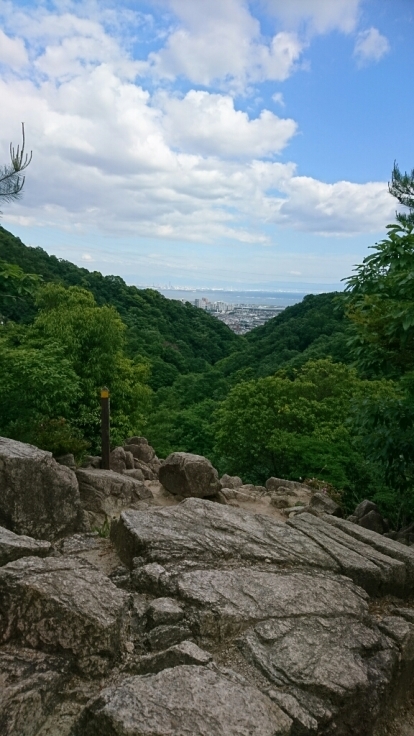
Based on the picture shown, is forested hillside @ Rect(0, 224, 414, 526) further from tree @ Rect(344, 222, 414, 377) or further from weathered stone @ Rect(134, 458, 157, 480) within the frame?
weathered stone @ Rect(134, 458, 157, 480)

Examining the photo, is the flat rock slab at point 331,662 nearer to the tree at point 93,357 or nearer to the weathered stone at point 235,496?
the weathered stone at point 235,496

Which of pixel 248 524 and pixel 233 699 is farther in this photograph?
pixel 248 524

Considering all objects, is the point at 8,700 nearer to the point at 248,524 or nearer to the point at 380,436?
the point at 248,524

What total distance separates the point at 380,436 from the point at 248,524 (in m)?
2.34

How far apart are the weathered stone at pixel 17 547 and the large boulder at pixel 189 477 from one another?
4.16 meters

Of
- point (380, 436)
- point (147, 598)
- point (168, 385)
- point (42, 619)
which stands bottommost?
point (168, 385)

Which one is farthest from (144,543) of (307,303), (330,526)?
(307,303)

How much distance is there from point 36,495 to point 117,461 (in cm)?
519

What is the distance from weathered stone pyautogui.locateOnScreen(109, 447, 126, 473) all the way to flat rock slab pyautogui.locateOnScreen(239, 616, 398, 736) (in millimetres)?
6847

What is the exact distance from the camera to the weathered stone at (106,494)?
27.8 feet

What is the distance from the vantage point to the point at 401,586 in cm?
672

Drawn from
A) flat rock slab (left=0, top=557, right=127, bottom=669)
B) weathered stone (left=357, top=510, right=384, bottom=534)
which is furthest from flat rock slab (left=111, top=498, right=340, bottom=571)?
weathered stone (left=357, top=510, right=384, bottom=534)

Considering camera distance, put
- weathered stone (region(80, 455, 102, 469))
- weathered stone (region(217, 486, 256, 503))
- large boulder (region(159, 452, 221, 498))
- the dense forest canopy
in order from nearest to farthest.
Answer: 1. the dense forest canopy
2. large boulder (region(159, 452, 221, 498))
3. weathered stone (region(217, 486, 256, 503))
4. weathered stone (region(80, 455, 102, 469))

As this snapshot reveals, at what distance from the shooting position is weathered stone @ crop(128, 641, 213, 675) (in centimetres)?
432
